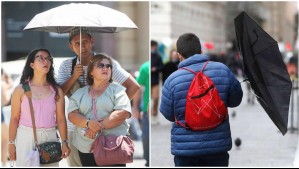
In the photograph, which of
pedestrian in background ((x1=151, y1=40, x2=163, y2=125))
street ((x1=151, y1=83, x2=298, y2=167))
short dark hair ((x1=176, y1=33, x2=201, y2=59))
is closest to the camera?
short dark hair ((x1=176, y1=33, x2=201, y2=59))

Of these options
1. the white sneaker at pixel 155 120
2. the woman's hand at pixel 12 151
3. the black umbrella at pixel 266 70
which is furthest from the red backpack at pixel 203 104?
the white sneaker at pixel 155 120

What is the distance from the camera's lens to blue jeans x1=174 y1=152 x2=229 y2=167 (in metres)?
5.93

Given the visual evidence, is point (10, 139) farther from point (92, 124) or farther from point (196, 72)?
point (196, 72)

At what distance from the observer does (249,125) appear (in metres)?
15.4

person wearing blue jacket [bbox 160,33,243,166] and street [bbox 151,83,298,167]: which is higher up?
person wearing blue jacket [bbox 160,33,243,166]

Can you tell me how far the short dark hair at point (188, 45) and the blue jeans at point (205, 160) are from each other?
0.81 meters

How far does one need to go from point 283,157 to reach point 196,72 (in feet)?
16.2

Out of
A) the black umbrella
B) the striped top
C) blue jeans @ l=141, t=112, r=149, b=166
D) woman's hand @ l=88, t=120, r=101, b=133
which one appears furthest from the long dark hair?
blue jeans @ l=141, t=112, r=149, b=166

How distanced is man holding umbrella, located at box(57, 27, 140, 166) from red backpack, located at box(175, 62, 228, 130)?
981 mm

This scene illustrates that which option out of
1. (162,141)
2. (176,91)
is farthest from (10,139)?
(162,141)

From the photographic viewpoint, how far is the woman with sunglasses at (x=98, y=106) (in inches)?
256

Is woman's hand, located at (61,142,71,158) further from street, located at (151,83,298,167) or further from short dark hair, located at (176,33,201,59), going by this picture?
street, located at (151,83,298,167)

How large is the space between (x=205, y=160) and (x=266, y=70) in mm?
1133

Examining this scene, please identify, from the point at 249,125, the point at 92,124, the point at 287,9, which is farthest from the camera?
the point at 287,9
